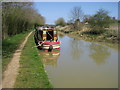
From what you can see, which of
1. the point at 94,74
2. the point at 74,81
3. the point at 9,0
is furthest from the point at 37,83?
the point at 9,0

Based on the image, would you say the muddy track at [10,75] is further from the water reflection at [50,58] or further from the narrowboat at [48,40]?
the narrowboat at [48,40]

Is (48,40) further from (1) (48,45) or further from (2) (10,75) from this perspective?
(2) (10,75)

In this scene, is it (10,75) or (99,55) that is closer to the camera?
(10,75)

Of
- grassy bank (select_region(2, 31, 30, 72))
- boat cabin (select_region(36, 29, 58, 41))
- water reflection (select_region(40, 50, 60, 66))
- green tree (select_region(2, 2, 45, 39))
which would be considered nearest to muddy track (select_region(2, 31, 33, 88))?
grassy bank (select_region(2, 31, 30, 72))

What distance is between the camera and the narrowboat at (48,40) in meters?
14.6

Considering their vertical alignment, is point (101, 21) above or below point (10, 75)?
above

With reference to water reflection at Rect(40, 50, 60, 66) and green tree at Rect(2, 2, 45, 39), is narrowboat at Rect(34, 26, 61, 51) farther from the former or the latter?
green tree at Rect(2, 2, 45, 39)

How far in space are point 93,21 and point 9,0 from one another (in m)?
21.4

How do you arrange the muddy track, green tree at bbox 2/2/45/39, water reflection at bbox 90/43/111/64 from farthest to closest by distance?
green tree at bbox 2/2/45/39
water reflection at bbox 90/43/111/64
the muddy track

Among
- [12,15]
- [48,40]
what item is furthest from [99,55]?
[12,15]

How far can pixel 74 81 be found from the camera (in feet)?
23.6

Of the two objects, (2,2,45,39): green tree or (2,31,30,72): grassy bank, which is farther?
(2,2,45,39): green tree

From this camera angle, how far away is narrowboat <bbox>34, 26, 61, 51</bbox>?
48.0 ft

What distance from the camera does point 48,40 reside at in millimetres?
15828
